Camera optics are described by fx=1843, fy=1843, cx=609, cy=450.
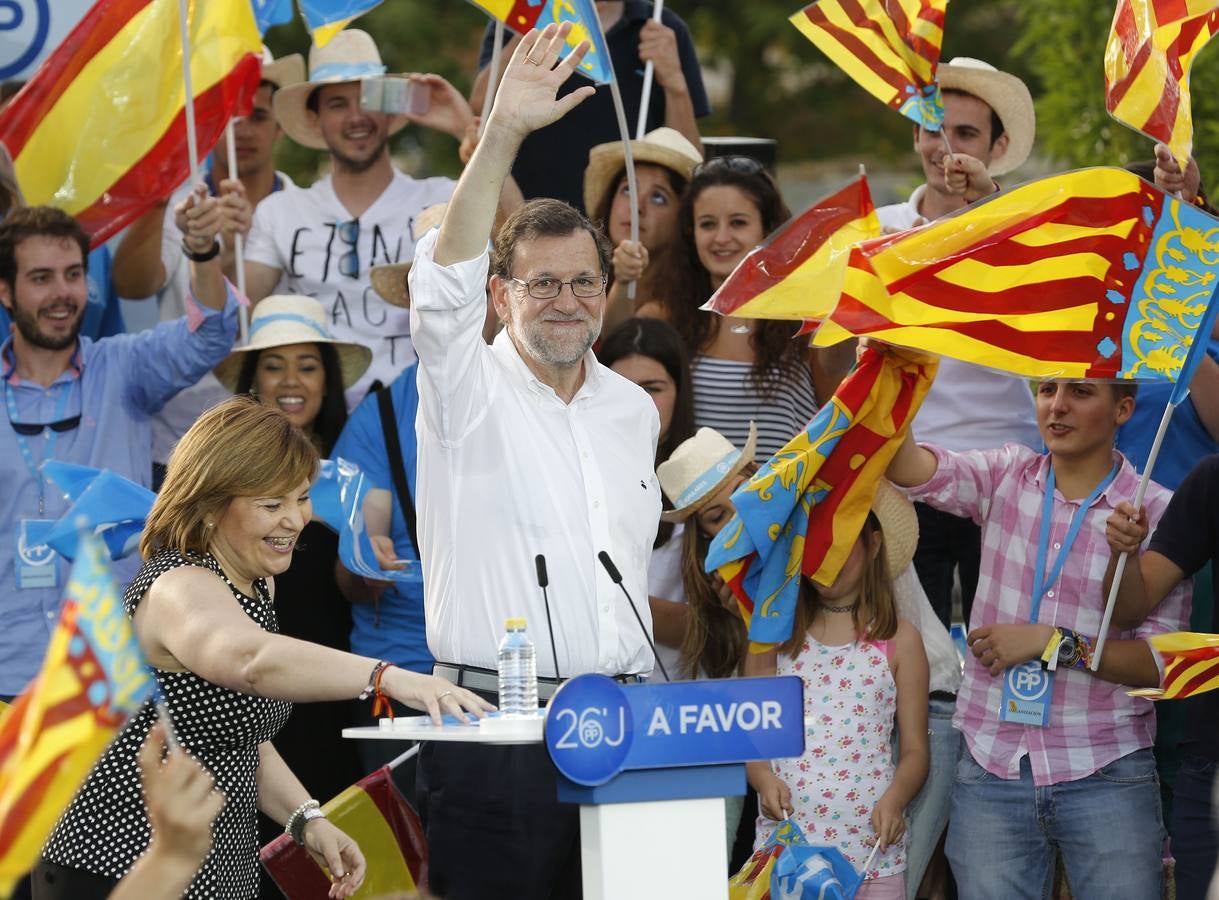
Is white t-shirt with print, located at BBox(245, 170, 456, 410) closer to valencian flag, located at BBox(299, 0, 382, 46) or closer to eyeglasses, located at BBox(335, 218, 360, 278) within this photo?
eyeglasses, located at BBox(335, 218, 360, 278)

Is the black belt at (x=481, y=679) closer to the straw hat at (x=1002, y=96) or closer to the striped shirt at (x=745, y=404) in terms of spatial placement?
the striped shirt at (x=745, y=404)

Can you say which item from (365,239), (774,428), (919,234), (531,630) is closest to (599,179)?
(365,239)

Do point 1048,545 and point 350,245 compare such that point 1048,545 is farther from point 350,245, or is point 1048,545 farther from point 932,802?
point 350,245

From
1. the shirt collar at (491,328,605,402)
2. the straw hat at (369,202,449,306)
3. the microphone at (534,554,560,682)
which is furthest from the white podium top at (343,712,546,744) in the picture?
the straw hat at (369,202,449,306)

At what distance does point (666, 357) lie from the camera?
6.47 meters

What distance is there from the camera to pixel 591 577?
4805 millimetres

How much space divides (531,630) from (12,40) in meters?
4.59

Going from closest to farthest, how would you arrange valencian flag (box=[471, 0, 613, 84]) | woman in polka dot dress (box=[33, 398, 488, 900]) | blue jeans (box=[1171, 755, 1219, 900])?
1. woman in polka dot dress (box=[33, 398, 488, 900])
2. blue jeans (box=[1171, 755, 1219, 900])
3. valencian flag (box=[471, 0, 613, 84])

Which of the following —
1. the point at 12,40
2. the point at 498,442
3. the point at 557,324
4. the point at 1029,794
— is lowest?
the point at 1029,794

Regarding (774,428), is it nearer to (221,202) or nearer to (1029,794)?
(1029,794)

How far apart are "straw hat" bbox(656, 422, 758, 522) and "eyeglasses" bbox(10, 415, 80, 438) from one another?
2169 millimetres

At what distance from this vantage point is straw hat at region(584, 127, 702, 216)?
730 cm

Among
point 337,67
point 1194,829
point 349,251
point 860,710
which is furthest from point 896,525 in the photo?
point 337,67

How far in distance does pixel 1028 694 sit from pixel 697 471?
1.26m
